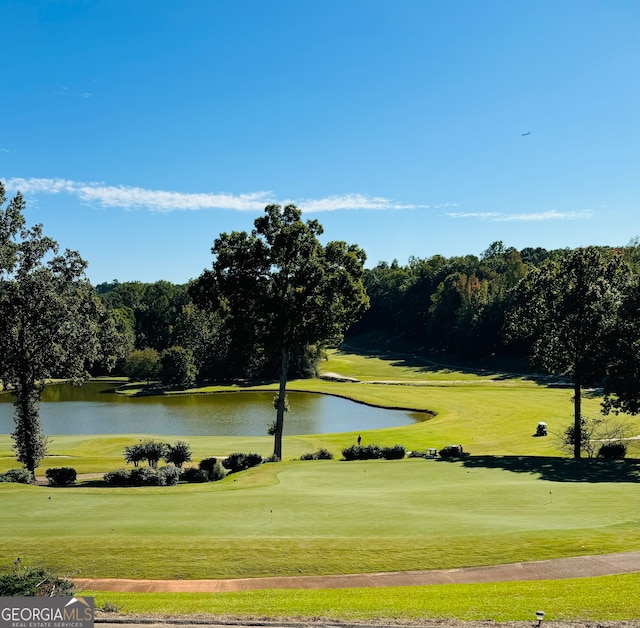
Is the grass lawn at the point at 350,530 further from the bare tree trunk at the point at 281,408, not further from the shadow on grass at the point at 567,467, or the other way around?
the bare tree trunk at the point at 281,408

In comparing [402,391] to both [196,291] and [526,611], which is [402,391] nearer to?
[196,291]

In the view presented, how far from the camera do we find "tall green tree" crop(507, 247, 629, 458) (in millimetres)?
37969

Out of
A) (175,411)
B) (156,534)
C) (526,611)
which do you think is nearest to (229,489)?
(156,534)

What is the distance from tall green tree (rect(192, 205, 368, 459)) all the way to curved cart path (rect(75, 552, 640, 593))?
23.0 metres

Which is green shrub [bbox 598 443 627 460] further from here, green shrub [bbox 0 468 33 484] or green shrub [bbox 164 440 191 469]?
green shrub [bbox 0 468 33 484]

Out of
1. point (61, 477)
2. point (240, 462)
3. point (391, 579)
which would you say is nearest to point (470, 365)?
point (240, 462)

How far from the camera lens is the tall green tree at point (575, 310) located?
37969 millimetres

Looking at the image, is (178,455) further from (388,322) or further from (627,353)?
(388,322)

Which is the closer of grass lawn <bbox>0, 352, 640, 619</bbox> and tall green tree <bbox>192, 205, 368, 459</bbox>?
grass lawn <bbox>0, 352, 640, 619</bbox>

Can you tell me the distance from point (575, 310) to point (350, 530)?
28.7 m

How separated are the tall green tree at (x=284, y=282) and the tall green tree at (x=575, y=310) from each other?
12.9 m

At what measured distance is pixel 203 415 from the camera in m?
71.1

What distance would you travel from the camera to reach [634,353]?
34.4m

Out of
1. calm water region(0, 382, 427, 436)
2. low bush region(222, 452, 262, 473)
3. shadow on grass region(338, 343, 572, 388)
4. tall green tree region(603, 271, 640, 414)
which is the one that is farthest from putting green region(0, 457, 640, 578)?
shadow on grass region(338, 343, 572, 388)
